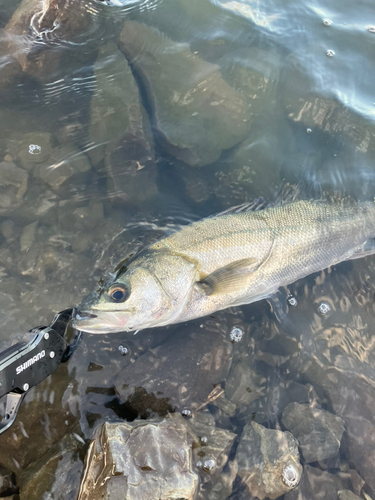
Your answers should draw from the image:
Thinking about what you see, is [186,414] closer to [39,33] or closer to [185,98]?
[185,98]

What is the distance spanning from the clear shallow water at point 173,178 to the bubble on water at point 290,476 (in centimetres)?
34

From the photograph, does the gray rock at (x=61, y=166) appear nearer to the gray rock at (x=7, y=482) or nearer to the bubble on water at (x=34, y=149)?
the bubble on water at (x=34, y=149)

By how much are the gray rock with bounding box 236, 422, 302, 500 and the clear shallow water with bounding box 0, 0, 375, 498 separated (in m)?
0.15

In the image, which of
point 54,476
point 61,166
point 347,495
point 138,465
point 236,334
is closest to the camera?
point 138,465

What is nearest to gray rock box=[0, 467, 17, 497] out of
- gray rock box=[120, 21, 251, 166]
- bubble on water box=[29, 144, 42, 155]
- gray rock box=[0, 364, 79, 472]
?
gray rock box=[0, 364, 79, 472]

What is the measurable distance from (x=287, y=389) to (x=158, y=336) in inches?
58.8

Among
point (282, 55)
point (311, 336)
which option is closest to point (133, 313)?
point (311, 336)

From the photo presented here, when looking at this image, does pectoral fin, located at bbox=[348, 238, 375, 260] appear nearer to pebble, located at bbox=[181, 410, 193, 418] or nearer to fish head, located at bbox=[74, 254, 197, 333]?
fish head, located at bbox=[74, 254, 197, 333]

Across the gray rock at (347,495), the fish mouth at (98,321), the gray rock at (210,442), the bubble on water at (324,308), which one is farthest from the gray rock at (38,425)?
the bubble on water at (324,308)

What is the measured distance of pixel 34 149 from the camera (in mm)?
4617

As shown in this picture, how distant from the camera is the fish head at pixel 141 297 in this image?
3.09 meters

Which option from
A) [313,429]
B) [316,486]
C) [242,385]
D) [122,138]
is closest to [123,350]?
[242,385]

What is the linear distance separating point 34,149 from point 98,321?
2764mm

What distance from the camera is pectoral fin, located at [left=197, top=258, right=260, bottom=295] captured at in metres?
3.56
